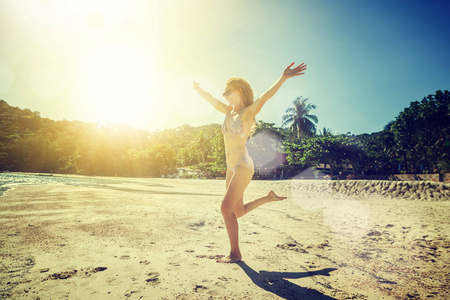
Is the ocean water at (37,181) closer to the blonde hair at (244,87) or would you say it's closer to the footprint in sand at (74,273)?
the footprint in sand at (74,273)

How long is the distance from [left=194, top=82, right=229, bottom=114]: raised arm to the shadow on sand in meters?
1.88

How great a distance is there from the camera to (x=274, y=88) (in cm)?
227

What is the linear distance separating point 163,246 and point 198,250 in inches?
19.2

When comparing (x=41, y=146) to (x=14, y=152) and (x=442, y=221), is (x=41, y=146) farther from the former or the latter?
(x=442, y=221)

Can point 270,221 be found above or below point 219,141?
below

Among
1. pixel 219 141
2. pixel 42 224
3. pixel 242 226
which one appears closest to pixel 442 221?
pixel 242 226

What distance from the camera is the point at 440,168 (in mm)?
18875

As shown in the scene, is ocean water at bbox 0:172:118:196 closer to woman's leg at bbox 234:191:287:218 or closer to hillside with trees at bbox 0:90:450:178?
woman's leg at bbox 234:191:287:218

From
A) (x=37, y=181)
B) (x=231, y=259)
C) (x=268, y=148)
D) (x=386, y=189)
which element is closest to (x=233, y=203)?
(x=231, y=259)

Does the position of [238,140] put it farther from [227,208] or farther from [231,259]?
[231,259]

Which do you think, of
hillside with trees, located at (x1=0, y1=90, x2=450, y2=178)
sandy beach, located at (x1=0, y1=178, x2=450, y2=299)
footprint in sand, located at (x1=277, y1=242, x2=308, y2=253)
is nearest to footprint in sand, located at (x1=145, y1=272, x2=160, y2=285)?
sandy beach, located at (x1=0, y1=178, x2=450, y2=299)

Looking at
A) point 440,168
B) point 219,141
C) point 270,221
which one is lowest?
point 270,221

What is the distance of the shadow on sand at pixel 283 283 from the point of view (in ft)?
Result: 5.74

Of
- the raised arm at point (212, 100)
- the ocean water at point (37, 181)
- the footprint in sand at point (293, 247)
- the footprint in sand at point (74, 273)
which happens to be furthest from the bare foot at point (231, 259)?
the ocean water at point (37, 181)
